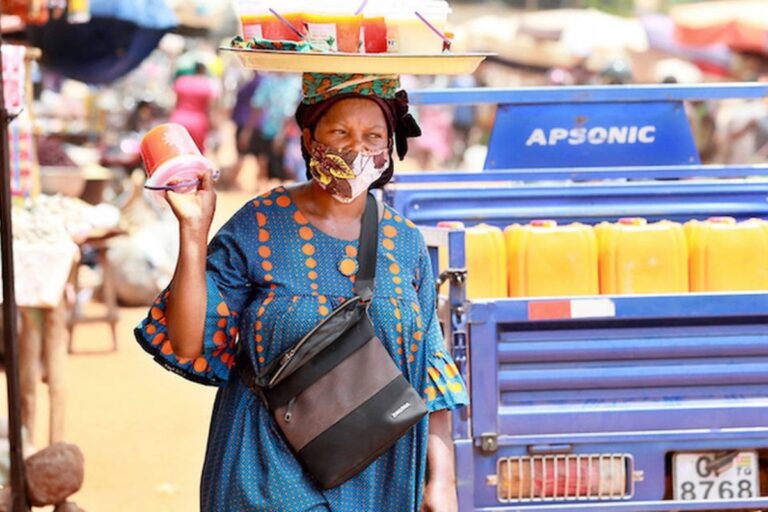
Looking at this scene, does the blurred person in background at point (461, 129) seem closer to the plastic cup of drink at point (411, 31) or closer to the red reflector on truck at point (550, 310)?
the red reflector on truck at point (550, 310)

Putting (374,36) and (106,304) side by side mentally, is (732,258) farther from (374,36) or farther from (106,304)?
(106,304)

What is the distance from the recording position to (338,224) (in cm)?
339

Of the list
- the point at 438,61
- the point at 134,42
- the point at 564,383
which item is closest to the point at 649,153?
the point at 564,383

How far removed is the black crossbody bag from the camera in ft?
10.6

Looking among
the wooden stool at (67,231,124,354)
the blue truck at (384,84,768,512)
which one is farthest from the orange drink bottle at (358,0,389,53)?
the wooden stool at (67,231,124,354)

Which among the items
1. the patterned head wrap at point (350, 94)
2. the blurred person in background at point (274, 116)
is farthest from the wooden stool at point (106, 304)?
the blurred person in background at point (274, 116)

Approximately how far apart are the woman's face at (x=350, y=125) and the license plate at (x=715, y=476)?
1.92 metres

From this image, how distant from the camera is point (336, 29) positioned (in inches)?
130

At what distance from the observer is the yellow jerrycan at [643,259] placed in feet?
16.2

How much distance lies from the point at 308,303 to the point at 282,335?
0.10m

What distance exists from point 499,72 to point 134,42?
3459 cm

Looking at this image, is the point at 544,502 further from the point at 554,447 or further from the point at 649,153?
the point at 649,153

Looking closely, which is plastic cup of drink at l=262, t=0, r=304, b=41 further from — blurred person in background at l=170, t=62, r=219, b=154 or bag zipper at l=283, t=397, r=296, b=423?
blurred person in background at l=170, t=62, r=219, b=154

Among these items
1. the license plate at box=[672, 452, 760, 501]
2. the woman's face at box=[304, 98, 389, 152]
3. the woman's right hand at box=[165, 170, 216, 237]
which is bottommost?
the license plate at box=[672, 452, 760, 501]
